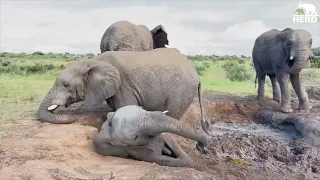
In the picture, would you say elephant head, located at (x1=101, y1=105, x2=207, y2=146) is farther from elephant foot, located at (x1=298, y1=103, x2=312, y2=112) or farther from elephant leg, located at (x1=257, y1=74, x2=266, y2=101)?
elephant leg, located at (x1=257, y1=74, x2=266, y2=101)

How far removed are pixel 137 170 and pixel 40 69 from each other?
61.3ft

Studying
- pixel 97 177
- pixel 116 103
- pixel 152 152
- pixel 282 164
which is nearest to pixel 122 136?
pixel 152 152

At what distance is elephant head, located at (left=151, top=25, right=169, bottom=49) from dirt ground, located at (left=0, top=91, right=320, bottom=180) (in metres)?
2.90

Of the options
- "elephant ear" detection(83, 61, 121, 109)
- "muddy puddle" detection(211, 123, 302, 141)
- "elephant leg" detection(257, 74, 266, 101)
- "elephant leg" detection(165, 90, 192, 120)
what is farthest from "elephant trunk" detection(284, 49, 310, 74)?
"elephant ear" detection(83, 61, 121, 109)

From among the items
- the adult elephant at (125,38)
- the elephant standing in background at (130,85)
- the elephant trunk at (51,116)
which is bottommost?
the elephant trunk at (51,116)

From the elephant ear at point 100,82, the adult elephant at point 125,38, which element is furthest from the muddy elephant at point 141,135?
the adult elephant at point 125,38

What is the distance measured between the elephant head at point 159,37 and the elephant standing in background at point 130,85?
5.64 m

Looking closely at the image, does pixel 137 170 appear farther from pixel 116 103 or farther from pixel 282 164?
pixel 282 164

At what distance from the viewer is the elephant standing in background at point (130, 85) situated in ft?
24.5

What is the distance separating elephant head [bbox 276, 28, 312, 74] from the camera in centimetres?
1050

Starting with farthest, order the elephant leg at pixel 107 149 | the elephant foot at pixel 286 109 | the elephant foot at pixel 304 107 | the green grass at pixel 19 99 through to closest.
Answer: the elephant foot at pixel 304 107, the elephant foot at pixel 286 109, the green grass at pixel 19 99, the elephant leg at pixel 107 149

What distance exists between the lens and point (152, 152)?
610cm

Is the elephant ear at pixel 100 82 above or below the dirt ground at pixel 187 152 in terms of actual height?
above

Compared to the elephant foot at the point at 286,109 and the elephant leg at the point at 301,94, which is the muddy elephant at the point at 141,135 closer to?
the elephant foot at the point at 286,109
